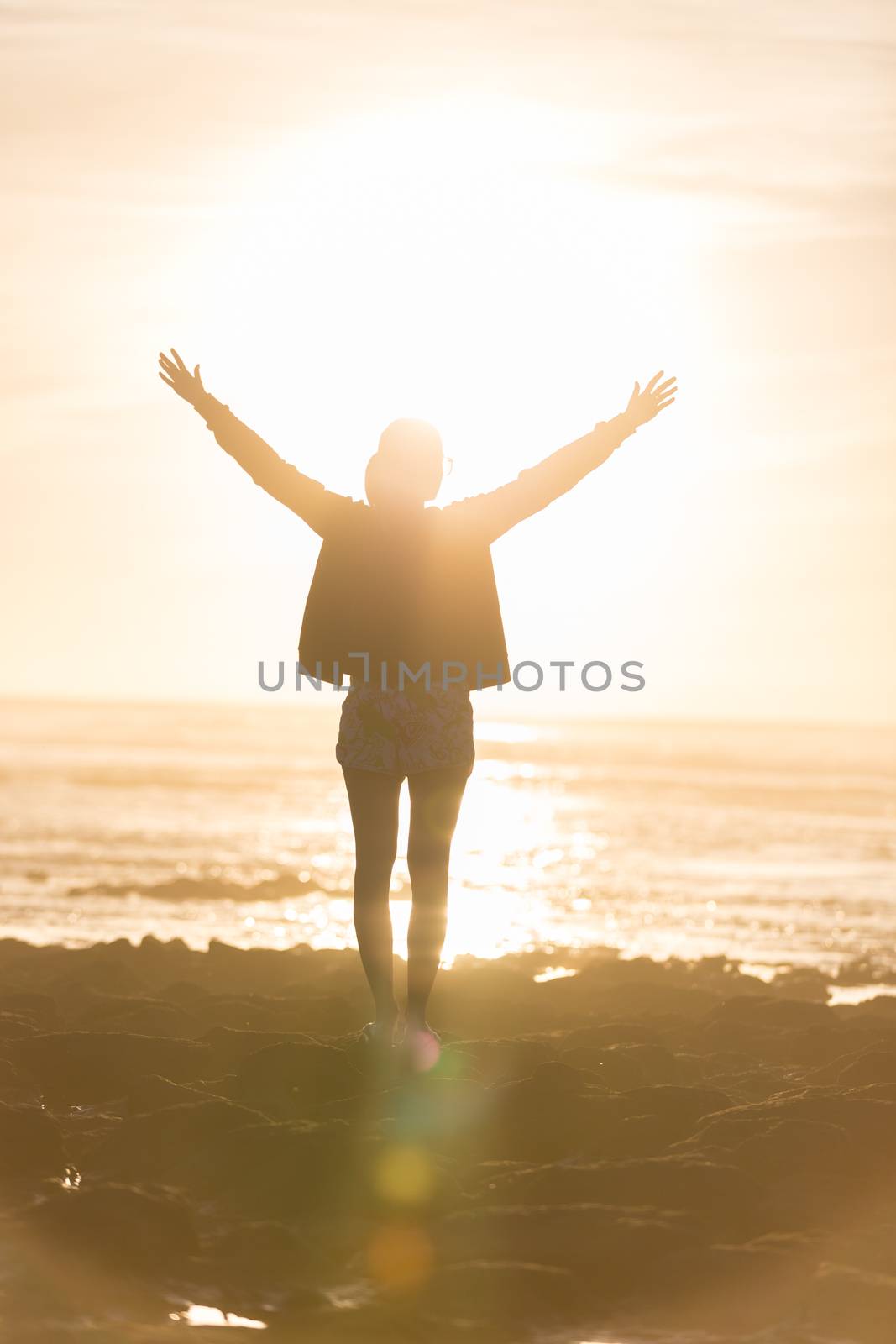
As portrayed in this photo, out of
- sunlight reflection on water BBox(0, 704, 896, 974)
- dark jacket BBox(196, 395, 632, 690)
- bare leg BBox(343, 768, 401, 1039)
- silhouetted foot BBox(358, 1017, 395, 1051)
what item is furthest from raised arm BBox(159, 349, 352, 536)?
sunlight reflection on water BBox(0, 704, 896, 974)

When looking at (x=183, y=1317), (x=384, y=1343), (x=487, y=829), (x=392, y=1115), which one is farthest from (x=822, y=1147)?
(x=487, y=829)

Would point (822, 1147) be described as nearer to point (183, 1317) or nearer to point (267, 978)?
point (183, 1317)

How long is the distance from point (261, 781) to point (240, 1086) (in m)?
33.3

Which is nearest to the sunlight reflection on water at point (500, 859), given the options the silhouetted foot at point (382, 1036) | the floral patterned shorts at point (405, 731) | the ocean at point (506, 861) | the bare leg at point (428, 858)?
the ocean at point (506, 861)

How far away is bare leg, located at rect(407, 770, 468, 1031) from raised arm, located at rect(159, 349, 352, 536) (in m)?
1.09

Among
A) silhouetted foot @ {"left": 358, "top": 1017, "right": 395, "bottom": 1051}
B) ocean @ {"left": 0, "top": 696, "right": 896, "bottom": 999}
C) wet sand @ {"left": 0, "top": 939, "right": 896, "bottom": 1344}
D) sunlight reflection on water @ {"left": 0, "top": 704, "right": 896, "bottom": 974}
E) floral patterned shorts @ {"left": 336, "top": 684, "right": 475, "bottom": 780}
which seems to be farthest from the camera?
sunlight reflection on water @ {"left": 0, "top": 704, "right": 896, "bottom": 974}

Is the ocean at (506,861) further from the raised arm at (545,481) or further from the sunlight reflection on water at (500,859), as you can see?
the raised arm at (545,481)

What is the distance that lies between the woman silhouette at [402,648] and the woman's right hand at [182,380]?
1.30 feet

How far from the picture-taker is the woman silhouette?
225 inches

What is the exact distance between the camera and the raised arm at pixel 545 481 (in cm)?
591

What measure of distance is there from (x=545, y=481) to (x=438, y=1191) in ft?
8.95

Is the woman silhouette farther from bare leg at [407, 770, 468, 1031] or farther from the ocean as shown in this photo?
the ocean

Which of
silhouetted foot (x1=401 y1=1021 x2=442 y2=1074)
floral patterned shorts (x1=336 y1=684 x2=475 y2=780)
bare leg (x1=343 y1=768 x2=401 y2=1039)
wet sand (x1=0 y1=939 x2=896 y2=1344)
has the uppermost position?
floral patterned shorts (x1=336 y1=684 x2=475 y2=780)

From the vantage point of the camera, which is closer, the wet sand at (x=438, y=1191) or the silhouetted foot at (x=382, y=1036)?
the wet sand at (x=438, y=1191)
